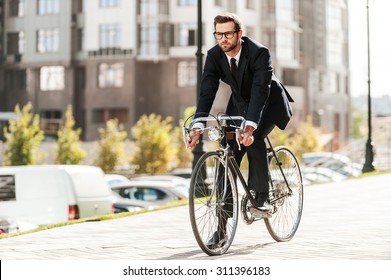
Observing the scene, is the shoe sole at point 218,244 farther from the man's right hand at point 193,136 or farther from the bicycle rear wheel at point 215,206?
the man's right hand at point 193,136

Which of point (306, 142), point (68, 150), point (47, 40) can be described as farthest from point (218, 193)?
point (47, 40)

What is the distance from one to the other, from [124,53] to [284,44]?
1154 cm

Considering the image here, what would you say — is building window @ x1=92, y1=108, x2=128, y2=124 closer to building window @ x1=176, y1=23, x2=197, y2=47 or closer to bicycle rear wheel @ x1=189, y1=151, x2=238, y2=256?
building window @ x1=176, y1=23, x2=197, y2=47

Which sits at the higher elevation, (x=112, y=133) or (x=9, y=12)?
(x=9, y=12)

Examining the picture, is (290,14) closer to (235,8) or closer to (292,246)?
(235,8)

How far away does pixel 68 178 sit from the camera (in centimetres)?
1553

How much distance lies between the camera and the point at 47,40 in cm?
6081

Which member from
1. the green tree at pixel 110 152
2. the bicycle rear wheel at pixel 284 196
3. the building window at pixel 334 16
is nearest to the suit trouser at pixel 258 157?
the bicycle rear wheel at pixel 284 196

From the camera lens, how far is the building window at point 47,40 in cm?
Answer: 6053

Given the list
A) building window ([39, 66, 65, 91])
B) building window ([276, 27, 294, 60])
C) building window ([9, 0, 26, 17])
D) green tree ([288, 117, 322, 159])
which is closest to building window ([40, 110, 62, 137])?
building window ([39, 66, 65, 91])

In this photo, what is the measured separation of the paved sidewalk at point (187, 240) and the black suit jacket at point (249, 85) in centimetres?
102

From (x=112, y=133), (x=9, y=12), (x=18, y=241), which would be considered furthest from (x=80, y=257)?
(x=9, y=12)

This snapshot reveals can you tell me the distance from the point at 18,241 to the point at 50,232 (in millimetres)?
867

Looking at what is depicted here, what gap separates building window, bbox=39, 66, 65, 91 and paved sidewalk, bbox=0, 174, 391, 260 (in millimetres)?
50750
